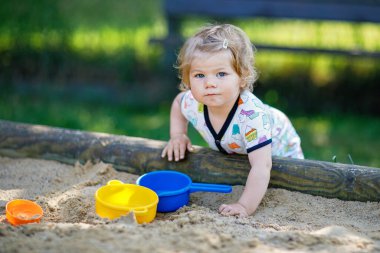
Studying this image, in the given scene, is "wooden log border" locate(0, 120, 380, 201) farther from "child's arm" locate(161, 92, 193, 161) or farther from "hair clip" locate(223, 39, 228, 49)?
"hair clip" locate(223, 39, 228, 49)

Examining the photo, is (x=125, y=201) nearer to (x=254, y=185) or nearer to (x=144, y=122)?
(x=254, y=185)

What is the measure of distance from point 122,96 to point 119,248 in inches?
148

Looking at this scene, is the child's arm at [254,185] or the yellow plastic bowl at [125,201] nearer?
the yellow plastic bowl at [125,201]

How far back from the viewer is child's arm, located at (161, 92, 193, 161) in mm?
2990

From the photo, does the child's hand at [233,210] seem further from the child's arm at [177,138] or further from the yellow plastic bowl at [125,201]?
the child's arm at [177,138]

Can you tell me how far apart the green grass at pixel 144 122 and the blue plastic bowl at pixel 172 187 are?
1.58 meters

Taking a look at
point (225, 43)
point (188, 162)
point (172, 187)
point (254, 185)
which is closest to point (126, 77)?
point (188, 162)

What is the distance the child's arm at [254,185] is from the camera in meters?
2.56

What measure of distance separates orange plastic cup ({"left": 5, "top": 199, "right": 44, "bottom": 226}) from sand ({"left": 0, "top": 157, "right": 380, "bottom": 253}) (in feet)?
0.12

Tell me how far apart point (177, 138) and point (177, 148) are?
0.08 m

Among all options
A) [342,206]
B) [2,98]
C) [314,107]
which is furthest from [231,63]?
[2,98]

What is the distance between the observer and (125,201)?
8.64 feet

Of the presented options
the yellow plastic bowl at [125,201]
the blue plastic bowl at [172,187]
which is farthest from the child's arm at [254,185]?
the yellow plastic bowl at [125,201]

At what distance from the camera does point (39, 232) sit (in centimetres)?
212
